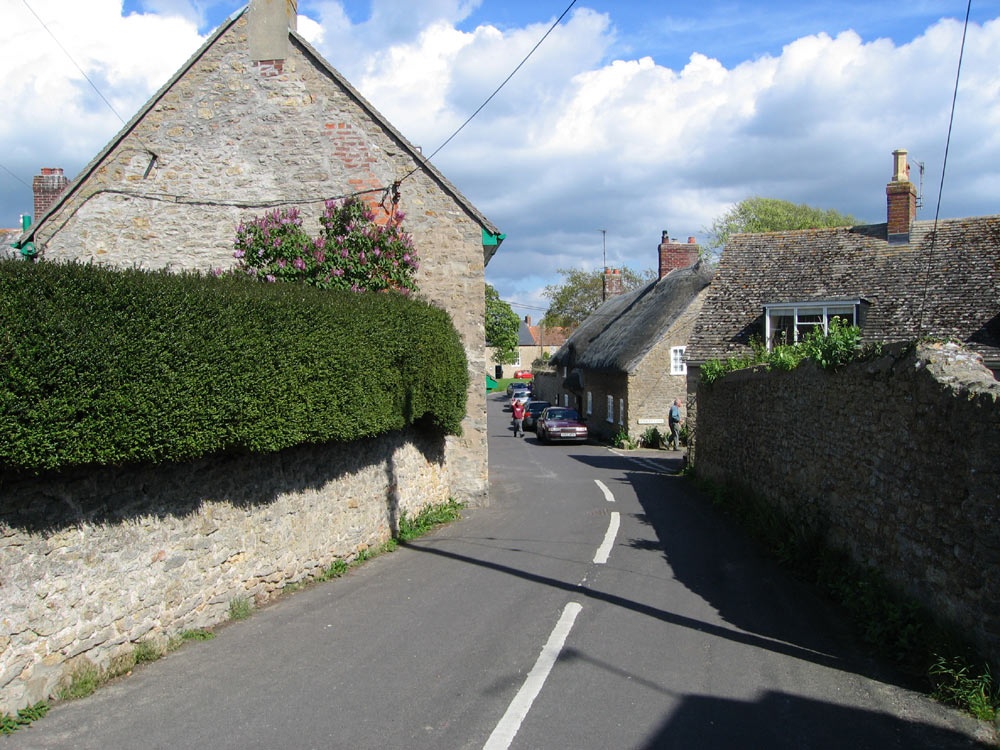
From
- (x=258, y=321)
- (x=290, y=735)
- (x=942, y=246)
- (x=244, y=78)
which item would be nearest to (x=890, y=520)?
(x=290, y=735)

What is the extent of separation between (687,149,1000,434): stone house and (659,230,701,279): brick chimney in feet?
45.3

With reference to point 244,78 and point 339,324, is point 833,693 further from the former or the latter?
point 244,78

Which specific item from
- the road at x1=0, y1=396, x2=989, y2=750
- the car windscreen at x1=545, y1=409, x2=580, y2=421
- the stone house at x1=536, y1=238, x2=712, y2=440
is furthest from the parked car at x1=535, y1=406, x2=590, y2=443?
the road at x1=0, y1=396, x2=989, y2=750

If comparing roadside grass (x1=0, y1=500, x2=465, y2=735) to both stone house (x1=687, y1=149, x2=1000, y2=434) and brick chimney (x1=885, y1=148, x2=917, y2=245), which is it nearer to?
stone house (x1=687, y1=149, x2=1000, y2=434)

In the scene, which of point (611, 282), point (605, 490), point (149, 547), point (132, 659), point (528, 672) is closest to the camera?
point (528, 672)

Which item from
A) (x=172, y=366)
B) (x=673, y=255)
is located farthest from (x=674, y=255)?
(x=172, y=366)

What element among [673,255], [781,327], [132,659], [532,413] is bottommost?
[132,659]

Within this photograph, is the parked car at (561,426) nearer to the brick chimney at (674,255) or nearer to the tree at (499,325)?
the brick chimney at (674,255)

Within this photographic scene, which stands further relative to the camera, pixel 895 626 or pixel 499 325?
pixel 499 325

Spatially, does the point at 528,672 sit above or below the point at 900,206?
below

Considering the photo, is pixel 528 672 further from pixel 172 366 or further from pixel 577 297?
pixel 577 297

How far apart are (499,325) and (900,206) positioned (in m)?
63.2

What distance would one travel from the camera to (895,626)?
7324 mm

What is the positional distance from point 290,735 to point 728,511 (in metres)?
11.7
